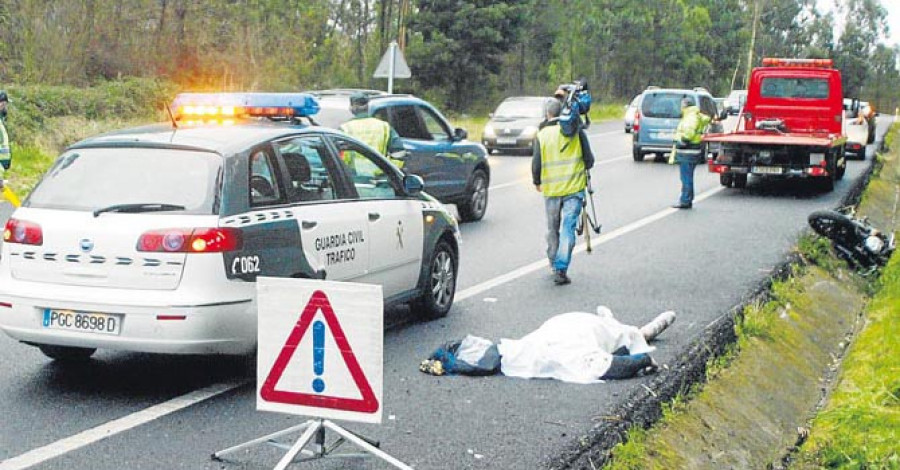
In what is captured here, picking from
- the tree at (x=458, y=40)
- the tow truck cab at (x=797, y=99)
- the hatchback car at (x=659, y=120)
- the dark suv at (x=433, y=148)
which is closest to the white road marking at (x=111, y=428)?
the dark suv at (x=433, y=148)

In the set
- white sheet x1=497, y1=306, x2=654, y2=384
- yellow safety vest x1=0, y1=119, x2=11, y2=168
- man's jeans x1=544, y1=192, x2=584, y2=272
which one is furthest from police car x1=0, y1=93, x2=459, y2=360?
yellow safety vest x1=0, y1=119, x2=11, y2=168

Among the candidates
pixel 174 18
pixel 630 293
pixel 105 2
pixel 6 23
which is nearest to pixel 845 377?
pixel 630 293

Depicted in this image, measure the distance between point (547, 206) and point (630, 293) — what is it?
1236mm

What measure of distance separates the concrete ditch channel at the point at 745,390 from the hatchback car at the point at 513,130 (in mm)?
18724

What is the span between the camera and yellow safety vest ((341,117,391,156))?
1305 centimetres

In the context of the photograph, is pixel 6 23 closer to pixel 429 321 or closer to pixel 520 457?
pixel 429 321

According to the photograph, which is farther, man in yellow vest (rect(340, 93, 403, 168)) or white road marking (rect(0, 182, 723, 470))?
man in yellow vest (rect(340, 93, 403, 168))

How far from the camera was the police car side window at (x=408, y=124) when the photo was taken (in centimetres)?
1498

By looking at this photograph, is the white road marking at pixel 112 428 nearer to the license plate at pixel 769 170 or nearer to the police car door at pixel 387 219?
the police car door at pixel 387 219

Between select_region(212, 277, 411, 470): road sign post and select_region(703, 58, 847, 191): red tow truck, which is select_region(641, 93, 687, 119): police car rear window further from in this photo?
select_region(212, 277, 411, 470): road sign post

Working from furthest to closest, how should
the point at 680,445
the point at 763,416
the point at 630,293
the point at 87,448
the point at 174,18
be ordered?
1. the point at 174,18
2. the point at 630,293
3. the point at 763,416
4. the point at 680,445
5. the point at 87,448

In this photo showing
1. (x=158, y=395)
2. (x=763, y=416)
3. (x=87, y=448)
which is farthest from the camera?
(x=763, y=416)

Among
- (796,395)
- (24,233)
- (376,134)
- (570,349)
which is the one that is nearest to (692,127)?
(376,134)

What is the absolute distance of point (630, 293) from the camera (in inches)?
433
